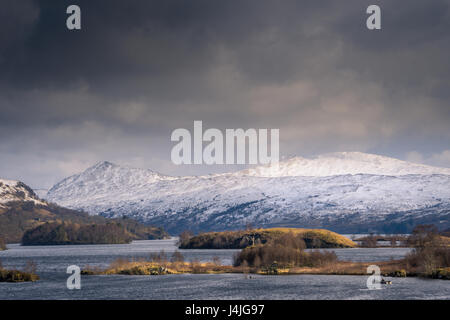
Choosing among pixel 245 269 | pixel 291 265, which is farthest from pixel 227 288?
pixel 291 265

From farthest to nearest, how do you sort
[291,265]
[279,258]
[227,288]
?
1. [279,258]
2. [291,265]
3. [227,288]

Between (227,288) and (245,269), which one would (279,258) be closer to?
(245,269)

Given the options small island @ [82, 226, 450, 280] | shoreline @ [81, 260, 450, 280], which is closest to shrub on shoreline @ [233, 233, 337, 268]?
small island @ [82, 226, 450, 280]

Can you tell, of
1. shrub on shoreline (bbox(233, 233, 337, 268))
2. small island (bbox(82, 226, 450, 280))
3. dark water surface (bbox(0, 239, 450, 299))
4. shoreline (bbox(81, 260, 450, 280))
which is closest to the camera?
dark water surface (bbox(0, 239, 450, 299))

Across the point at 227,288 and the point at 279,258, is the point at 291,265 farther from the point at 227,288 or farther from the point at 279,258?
the point at 227,288

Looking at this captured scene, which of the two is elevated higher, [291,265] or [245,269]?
[291,265]

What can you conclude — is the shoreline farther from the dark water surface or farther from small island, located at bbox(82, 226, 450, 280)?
the dark water surface

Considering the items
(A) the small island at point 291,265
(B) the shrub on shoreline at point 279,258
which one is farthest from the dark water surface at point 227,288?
(B) the shrub on shoreline at point 279,258

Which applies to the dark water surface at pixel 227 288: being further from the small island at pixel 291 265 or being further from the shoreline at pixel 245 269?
the small island at pixel 291 265

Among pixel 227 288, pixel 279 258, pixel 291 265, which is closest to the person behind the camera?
pixel 227 288

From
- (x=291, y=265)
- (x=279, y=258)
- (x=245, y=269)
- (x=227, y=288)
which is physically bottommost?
(x=227, y=288)

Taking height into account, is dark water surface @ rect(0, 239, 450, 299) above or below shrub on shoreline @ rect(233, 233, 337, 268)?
below

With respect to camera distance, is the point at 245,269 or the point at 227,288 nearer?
the point at 227,288
